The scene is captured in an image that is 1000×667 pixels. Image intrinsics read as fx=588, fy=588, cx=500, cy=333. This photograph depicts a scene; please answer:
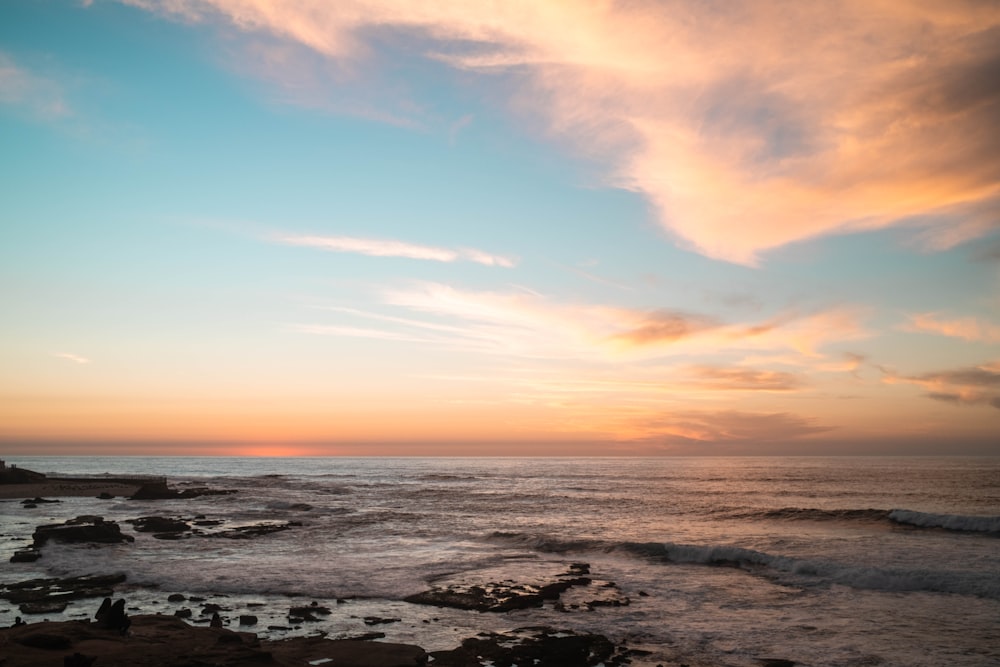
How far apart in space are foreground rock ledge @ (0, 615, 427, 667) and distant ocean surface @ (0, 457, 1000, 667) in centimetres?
213

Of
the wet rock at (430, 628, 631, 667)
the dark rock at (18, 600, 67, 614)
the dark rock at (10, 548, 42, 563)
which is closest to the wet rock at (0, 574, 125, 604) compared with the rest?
the dark rock at (18, 600, 67, 614)

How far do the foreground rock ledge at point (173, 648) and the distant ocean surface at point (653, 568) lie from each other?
213 centimetres

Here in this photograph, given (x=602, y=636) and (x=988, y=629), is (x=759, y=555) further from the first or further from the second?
(x=602, y=636)

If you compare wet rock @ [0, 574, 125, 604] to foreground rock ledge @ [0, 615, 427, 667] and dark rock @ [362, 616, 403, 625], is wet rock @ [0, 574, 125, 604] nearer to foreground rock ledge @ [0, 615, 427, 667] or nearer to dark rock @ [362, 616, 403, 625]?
foreground rock ledge @ [0, 615, 427, 667]

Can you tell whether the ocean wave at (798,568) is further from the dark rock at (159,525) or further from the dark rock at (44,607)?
the dark rock at (44,607)

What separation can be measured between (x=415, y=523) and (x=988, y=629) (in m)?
36.7

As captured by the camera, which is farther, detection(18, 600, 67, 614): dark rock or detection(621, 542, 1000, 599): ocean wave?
detection(621, 542, 1000, 599): ocean wave

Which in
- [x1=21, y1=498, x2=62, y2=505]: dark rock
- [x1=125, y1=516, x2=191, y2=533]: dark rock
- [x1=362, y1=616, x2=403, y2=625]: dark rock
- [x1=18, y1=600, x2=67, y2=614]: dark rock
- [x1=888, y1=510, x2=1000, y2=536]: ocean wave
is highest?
[x1=18, y1=600, x2=67, y2=614]: dark rock

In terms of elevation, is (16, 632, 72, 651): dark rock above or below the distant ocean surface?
above

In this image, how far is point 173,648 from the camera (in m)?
13.4

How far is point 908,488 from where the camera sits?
2931 inches

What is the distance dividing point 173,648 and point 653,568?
74.9 feet

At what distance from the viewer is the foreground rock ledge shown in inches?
484

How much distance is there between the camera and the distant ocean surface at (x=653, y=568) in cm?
1814
